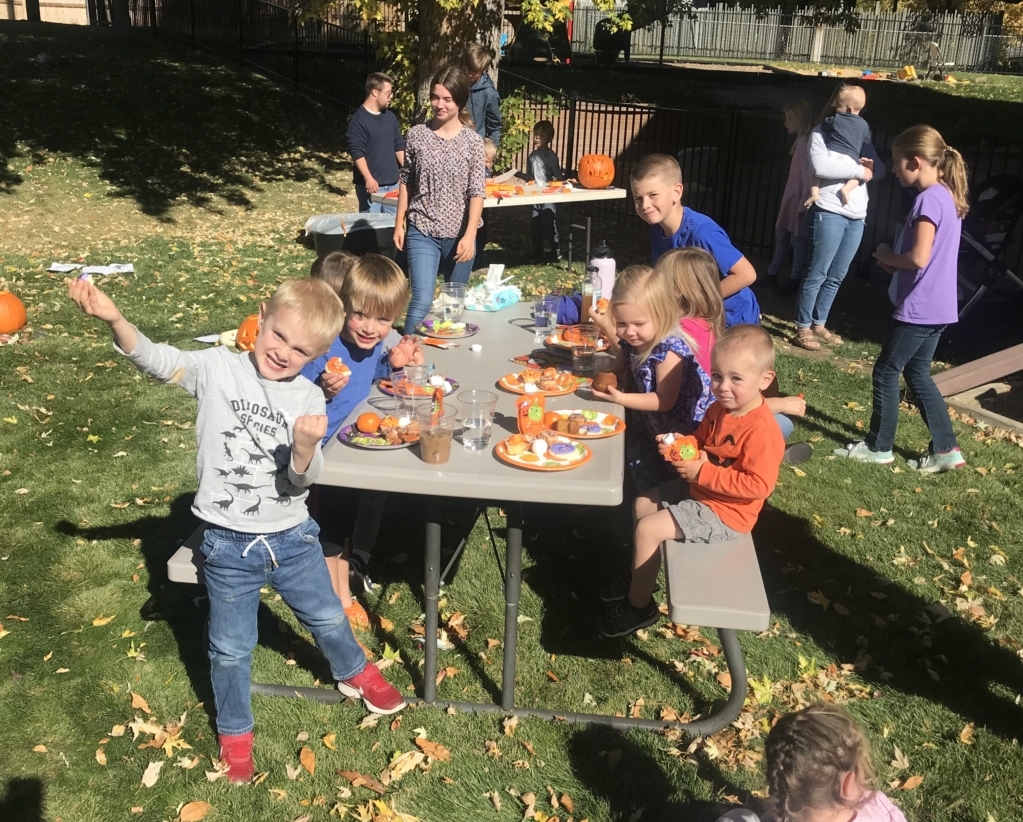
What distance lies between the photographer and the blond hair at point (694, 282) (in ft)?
13.1

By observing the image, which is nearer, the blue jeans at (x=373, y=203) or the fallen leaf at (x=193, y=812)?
the fallen leaf at (x=193, y=812)

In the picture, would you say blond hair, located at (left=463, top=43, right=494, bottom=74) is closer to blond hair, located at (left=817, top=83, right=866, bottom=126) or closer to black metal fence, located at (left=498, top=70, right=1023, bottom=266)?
blond hair, located at (left=817, top=83, right=866, bottom=126)

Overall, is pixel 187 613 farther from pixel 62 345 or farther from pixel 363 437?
pixel 62 345

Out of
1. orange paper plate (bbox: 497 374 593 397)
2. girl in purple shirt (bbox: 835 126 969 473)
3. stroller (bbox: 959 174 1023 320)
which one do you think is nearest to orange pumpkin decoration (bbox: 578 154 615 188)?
stroller (bbox: 959 174 1023 320)

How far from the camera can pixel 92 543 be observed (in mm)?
4820

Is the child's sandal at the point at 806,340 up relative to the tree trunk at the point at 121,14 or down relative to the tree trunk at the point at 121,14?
down

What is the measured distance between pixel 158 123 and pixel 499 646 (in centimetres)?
1507

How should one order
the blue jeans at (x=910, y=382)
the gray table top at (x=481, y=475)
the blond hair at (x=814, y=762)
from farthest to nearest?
the blue jeans at (x=910, y=382), the gray table top at (x=481, y=475), the blond hair at (x=814, y=762)

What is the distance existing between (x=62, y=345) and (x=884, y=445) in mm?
6426

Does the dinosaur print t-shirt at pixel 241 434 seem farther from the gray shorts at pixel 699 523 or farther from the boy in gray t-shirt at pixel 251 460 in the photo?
the gray shorts at pixel 699 523

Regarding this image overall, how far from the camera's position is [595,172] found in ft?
33.8

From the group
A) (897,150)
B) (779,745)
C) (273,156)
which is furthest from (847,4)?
(779,745)

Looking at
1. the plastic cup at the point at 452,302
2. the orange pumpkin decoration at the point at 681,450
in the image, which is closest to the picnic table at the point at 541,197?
the plastic cup at the point at 452,302

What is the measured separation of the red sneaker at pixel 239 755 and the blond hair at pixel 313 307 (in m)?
1.41
